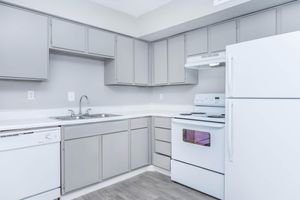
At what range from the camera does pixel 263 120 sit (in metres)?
1.75

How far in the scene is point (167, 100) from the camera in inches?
145

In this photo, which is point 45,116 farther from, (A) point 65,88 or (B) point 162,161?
(B) point 162,161

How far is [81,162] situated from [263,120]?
2.07 m

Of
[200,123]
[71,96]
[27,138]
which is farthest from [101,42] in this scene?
[200,123]

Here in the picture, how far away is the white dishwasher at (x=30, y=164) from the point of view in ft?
5.94

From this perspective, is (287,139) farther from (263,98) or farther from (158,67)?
(158,67)

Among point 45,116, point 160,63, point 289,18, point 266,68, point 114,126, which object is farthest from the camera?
point 160,63

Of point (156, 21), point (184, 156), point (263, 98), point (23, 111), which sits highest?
point (156, 21)

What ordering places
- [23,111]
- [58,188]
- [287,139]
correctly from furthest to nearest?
[23,111] → [58,188] → [287,139]

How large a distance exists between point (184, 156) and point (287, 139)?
51.0 inches

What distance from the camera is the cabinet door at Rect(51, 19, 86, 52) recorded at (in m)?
2.40

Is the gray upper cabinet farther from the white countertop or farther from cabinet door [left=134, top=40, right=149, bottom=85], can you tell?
cabinet door [left=134, top=40, right=149, bottom=85]

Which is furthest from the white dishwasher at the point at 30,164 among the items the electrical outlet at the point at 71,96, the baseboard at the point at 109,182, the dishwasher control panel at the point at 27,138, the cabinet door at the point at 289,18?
the cabinet door at the point at 289,18

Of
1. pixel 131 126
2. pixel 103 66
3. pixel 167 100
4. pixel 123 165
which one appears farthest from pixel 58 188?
pixel 167 100
